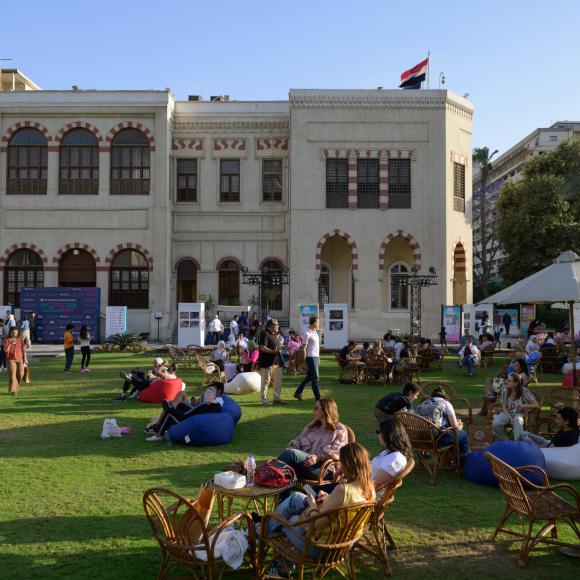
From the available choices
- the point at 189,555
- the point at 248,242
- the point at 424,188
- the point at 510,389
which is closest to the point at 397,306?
the point at 424,188

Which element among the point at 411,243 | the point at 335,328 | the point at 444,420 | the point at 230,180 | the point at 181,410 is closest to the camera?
the point at 444,420

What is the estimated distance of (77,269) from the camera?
31.3m

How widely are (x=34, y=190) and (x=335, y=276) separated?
14913 millimetres

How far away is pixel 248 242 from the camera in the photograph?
106ft

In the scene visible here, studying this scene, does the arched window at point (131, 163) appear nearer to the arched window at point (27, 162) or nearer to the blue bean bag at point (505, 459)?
the arched window at point (27, 162)

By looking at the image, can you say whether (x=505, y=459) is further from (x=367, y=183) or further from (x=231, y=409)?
(x=367, y=183)

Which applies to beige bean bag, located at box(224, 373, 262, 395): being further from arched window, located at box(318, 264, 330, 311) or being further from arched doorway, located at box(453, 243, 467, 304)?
arched doorway, located at box(453, 243, 467, 304)

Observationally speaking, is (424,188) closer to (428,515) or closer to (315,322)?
(315,322)

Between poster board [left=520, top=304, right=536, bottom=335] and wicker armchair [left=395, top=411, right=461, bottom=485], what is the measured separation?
28.0 meters

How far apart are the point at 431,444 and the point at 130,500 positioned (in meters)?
3.35

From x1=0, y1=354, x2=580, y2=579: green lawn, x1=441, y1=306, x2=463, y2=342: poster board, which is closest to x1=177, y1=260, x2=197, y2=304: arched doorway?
x1=441, y1=306, x2=463, y2=342: poster board

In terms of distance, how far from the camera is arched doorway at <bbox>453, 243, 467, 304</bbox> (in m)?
32.4

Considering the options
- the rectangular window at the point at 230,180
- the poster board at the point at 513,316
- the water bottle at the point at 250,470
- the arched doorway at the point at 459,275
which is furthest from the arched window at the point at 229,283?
the water bottle at the point at 250,470

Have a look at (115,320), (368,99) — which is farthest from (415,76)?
(115,320)
